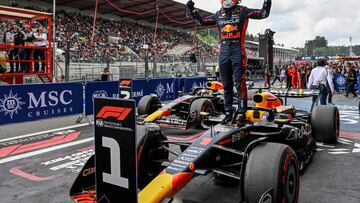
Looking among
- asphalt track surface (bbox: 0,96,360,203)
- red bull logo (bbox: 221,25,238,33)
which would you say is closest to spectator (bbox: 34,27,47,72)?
asphalt track surface (bbox: 0,96,360,203)

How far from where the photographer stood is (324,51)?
4338 inches

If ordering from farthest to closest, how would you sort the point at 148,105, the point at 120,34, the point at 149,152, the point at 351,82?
the point at 120,34, the point at 351,82, the point at 148,105, the point at 149,152

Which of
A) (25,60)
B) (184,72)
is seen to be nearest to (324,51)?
(184,72)

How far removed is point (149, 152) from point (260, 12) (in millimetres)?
2150

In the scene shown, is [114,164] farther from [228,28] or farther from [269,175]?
[228,28]

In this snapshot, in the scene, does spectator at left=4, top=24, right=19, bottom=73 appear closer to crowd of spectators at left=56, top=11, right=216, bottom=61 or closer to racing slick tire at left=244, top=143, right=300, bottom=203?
crowd of spectators at left=56, top=11, right=216, bottom=61

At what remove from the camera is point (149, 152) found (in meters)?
3.58

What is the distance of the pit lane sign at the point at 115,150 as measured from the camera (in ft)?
6.71

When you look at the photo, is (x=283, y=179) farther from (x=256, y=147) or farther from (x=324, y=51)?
(x=324, y=51)


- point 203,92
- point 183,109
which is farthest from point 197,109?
point 203,92

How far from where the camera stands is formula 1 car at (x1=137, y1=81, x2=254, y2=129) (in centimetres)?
664

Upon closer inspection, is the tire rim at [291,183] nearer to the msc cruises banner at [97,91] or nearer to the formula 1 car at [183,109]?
the formula 1 car at [183,109]

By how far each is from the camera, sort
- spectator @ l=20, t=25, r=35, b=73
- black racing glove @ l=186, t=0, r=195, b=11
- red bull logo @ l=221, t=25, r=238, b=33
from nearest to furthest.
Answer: red bull logo @ l=221, t=25, r=238, b=33
black racing glove @ l=186, t=0, r=195, b=11
spectator @ l=20, t=25, r=35, b=73

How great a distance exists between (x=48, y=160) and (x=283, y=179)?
336cm
